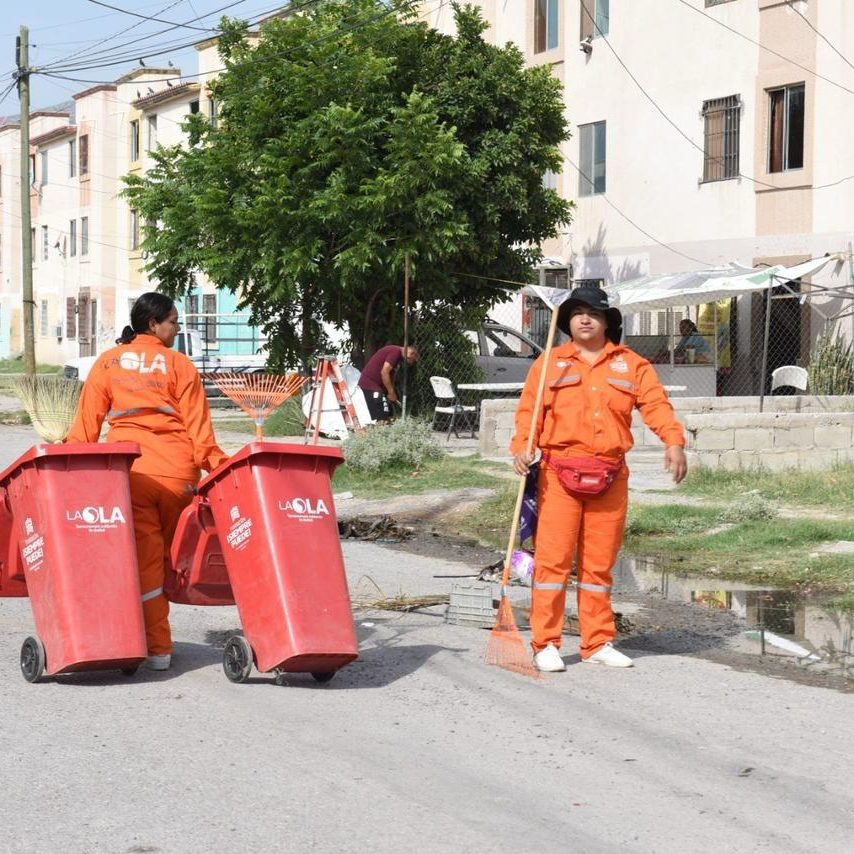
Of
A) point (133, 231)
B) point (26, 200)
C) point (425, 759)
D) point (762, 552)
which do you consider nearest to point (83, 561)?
point (425, 759)

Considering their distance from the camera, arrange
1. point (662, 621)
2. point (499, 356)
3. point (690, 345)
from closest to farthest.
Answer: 1. point (662, 621)
2. point (499, 356)
3. point (690, 345)

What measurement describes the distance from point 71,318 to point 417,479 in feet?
146

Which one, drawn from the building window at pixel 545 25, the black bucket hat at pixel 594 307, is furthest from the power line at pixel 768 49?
the black bucket hat at pixel 594 307

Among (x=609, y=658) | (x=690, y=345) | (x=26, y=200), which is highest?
(x=26, y=200)

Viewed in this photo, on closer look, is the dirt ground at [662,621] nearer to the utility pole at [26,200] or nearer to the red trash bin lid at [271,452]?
the red trash bin lid at [271,452]

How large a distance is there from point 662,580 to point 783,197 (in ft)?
53.3

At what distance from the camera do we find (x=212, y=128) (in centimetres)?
2341

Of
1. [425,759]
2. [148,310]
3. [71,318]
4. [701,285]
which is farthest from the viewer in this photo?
[71,318]

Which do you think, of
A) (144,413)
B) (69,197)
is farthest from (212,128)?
(69,197)

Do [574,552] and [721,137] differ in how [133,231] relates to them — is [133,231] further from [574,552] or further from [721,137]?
[574,552]

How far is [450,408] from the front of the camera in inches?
831

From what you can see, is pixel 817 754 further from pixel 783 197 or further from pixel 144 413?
pixel 783 197

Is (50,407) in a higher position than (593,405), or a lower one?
lower

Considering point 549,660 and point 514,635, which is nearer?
point 549,660
